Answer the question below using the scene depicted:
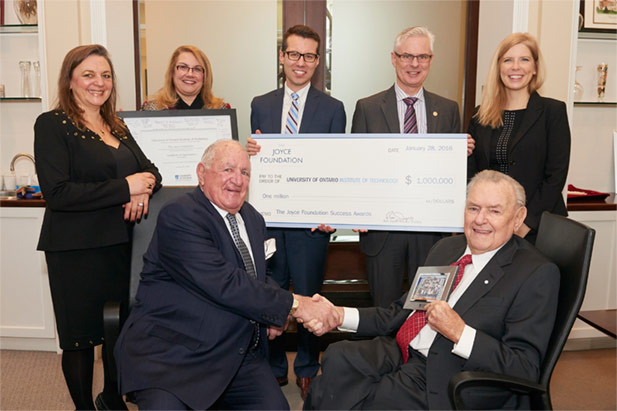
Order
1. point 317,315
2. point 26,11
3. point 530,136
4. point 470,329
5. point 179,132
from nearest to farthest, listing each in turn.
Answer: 1. point 470,329
2. point 317,315
3. point 530,136
4. point 179,132
5. point 26,11

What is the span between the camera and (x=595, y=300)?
3957mm

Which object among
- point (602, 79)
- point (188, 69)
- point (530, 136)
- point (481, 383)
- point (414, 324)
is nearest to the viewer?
point (481, 383)

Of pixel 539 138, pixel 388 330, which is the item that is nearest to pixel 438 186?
pixel 539 138

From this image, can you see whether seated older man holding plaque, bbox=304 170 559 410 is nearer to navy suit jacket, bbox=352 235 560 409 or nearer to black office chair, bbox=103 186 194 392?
navy suit jacket, bbox=352 235 560 409

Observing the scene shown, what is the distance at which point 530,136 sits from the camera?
2.89 metres

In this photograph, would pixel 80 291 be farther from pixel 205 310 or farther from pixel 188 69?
pixel 188 69

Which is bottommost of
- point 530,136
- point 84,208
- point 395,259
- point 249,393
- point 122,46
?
point 249,393

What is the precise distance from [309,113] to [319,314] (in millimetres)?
1343

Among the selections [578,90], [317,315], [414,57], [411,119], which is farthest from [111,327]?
[578,90]

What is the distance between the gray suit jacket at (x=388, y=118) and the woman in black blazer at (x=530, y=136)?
22 centimetres

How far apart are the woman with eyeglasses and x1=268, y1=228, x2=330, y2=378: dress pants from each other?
3.06ft

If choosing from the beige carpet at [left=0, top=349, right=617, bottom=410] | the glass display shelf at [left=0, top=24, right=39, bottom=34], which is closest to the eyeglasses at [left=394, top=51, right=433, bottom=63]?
the beige carpet at [left=0, top=349, right=617, bottom=410]

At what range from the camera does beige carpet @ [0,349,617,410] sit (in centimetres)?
316

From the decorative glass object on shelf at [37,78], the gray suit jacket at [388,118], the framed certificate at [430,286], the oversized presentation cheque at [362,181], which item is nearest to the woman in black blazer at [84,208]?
the oversized presentation cheque at [362,181]
